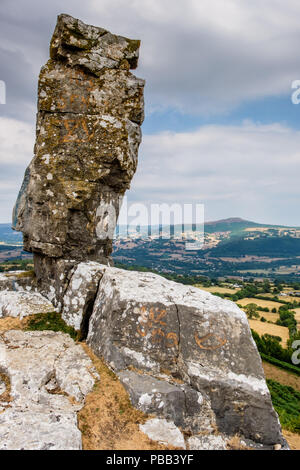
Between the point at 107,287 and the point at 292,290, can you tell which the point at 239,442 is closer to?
the point at 107,287

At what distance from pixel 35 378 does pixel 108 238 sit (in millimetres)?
6586

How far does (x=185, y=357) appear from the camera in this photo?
310 inches

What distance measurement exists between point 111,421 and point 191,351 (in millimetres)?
2653

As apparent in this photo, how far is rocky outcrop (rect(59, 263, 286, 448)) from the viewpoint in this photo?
703cm

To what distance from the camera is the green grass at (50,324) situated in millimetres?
9930

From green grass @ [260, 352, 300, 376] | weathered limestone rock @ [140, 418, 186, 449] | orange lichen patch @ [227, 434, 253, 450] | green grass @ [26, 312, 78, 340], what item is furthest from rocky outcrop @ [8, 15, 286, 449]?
green grass @ [260, 352, 300, 376]

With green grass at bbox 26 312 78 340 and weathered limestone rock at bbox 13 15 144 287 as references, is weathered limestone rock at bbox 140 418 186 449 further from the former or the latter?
weathered limestone rock at bbox 13 15 144 287

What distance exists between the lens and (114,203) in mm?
12562

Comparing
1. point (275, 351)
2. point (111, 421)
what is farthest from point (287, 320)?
point (111, 421)

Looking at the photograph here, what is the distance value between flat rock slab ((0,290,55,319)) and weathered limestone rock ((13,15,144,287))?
99cm

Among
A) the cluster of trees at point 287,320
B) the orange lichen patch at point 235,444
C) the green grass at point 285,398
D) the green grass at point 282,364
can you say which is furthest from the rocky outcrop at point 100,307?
the cluster of trees at point 287,320
